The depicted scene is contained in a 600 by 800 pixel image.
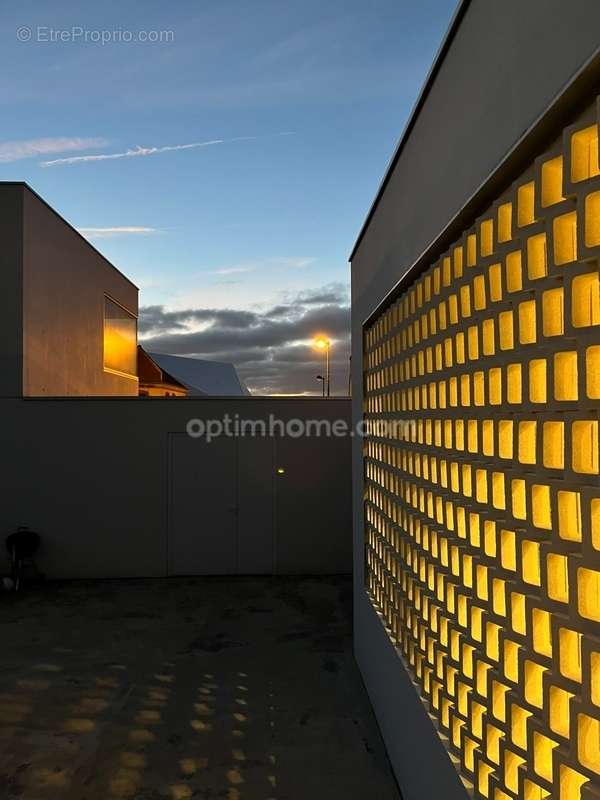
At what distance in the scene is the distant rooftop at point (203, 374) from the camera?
19.0 meters

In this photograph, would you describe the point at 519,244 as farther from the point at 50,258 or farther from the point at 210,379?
the point at 210,379

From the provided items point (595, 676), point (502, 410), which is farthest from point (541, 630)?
point (502, 410)

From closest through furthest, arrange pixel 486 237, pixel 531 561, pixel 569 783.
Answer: pixel 569 783
pixel 531 561
pixel 486 237

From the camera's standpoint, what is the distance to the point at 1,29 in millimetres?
6027

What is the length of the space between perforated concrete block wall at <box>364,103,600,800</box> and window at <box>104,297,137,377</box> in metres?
9.64

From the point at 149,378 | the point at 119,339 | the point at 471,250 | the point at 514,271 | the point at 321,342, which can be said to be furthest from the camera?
the point at 149,378

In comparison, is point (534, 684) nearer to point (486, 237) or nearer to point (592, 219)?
point (592, 219)

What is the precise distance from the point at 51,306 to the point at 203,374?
11.9 metres

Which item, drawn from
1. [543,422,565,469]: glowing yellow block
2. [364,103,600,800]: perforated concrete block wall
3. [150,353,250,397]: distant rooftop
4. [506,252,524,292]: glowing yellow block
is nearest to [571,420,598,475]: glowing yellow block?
[364,103,600,800]: perforated concrete block wall

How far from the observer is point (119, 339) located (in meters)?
11.9

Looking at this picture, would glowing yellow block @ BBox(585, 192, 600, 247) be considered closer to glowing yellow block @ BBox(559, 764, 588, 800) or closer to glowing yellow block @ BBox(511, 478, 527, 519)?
glowing yellow block @ BBox(511, 478, 527, 519)

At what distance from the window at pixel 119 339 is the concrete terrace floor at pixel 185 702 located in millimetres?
5706

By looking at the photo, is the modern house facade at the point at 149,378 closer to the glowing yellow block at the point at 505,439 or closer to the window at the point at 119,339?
the window at the point at 119,339

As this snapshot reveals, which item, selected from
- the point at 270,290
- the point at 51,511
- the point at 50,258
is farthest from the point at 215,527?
the point at 270,290
